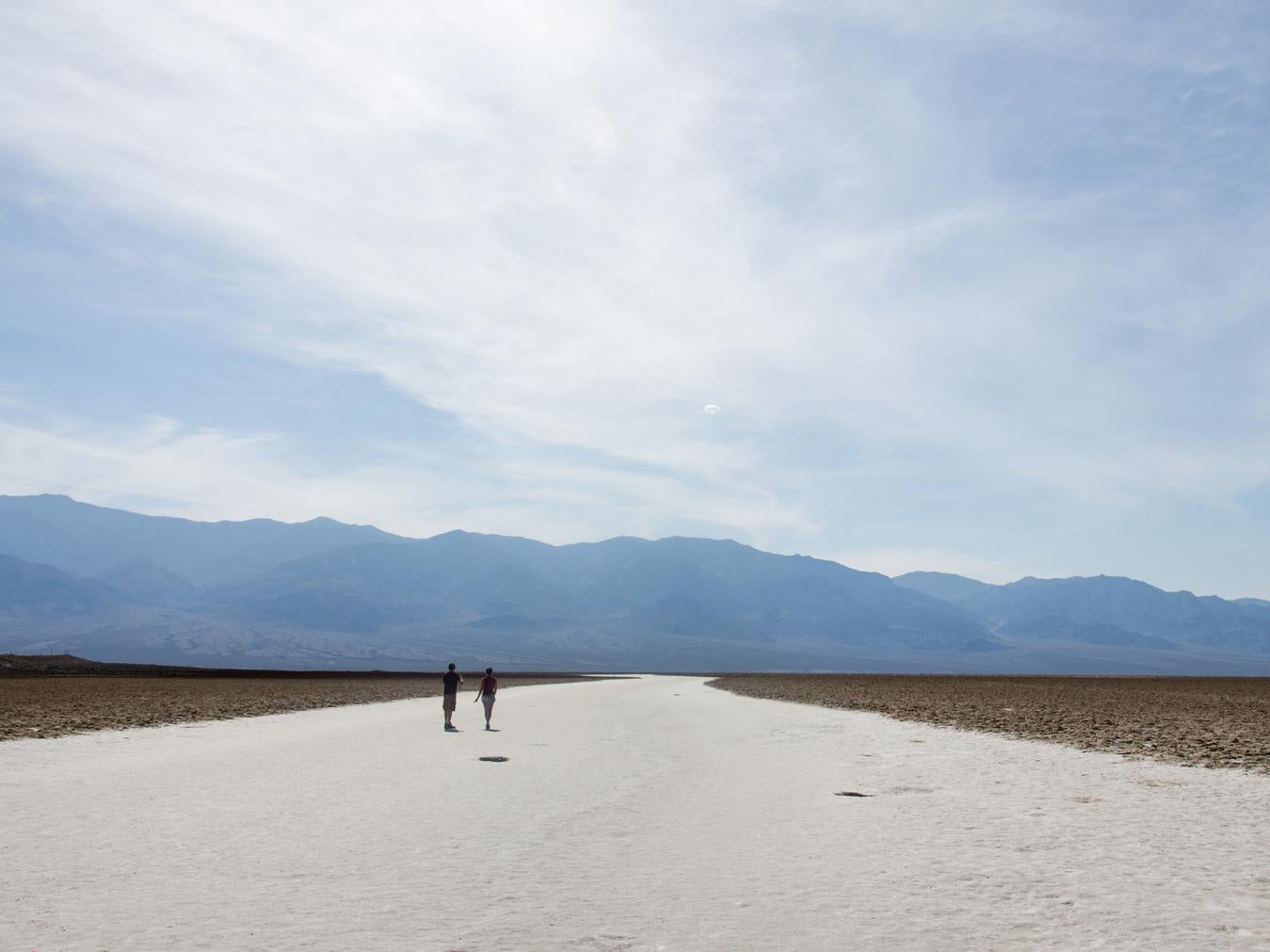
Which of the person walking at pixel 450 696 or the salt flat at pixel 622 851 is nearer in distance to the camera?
the salt flat at pixel 622 851

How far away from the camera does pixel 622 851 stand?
1020 centimetres

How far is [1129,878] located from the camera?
8.88 meters

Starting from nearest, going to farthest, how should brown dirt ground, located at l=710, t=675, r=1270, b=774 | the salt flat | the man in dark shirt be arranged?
the salt flat < brown dirt ground, located at l=710, t=675, r=1270, b=774 < the man in dark shirt

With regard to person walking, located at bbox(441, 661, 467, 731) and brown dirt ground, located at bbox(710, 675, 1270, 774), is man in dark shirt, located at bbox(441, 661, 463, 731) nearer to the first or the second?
person walking, located at bbox(441, 661, 467, 731)

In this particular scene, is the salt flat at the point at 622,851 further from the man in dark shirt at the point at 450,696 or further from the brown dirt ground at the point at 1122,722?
the man in dark shirt at the point at 450,696

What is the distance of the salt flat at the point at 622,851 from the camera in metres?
7.12

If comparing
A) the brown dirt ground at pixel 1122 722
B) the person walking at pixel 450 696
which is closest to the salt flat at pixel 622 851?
the brown dirt ground at pixel 1122 722

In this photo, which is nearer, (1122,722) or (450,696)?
(450,696)

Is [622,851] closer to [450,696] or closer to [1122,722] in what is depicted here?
[450,696]

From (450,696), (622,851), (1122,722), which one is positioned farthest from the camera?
(1122,722)

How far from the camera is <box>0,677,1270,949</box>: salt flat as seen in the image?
7125 mm

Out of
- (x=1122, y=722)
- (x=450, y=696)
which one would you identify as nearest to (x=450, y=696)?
(x=450, y=696)

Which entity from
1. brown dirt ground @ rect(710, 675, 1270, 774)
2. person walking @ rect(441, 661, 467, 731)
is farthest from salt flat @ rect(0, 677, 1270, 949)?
person walking @ rect(441, 661, 467, 731)

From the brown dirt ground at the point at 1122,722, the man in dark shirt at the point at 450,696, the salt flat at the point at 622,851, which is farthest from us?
the man in dark shirt at the point at 450,696
